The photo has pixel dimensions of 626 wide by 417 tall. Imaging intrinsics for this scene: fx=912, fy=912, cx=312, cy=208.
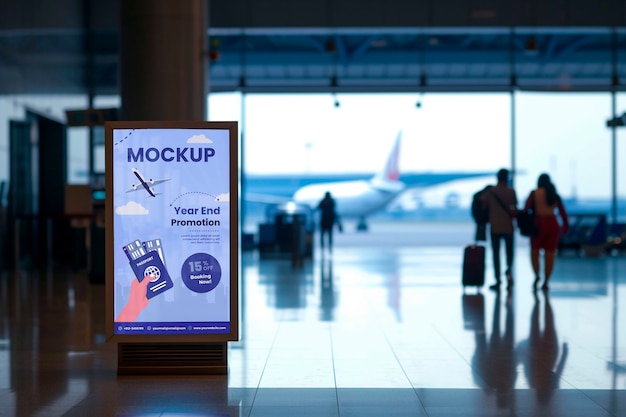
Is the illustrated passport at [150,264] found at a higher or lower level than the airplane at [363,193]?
lower

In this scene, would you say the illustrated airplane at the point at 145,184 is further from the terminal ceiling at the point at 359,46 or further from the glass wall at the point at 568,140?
the glass wall at the point at 568,140

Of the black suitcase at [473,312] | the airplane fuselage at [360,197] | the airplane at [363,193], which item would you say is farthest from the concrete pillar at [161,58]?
the airplane fuselage at [360,197]

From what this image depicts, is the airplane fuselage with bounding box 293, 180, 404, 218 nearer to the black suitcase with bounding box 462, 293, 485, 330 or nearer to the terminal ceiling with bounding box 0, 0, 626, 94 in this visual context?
the terminal ceiling with bounding box 0, 0, 626, 94

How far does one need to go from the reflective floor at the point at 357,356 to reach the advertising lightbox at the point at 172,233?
1.20 ft

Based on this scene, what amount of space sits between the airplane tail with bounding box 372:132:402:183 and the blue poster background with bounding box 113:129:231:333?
3440 cm

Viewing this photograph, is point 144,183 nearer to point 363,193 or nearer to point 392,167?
point 392,167

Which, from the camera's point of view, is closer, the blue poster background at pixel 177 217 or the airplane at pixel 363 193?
the blue poster background at pixel 177 217

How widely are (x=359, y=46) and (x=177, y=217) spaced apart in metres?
16.0

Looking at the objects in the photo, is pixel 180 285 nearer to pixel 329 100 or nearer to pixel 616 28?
pixel 616 28

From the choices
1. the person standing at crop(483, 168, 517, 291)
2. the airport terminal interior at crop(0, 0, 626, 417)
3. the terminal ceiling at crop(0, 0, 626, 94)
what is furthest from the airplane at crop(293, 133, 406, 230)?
the person standing at crop(483, 168, 517, 291)

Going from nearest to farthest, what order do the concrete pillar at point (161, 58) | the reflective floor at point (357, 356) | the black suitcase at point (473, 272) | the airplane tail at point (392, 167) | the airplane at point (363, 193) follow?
the reflective floor at point (357, 356), the concrete pillar at point (161, 58), the black suitcase at point (473, 272), the airplane tail at point (392, 167), the airplane at point (363, 193)

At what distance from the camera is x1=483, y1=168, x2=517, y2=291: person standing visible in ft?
38.0

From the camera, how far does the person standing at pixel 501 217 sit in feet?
38.0

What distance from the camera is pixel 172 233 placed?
18.6 ft
